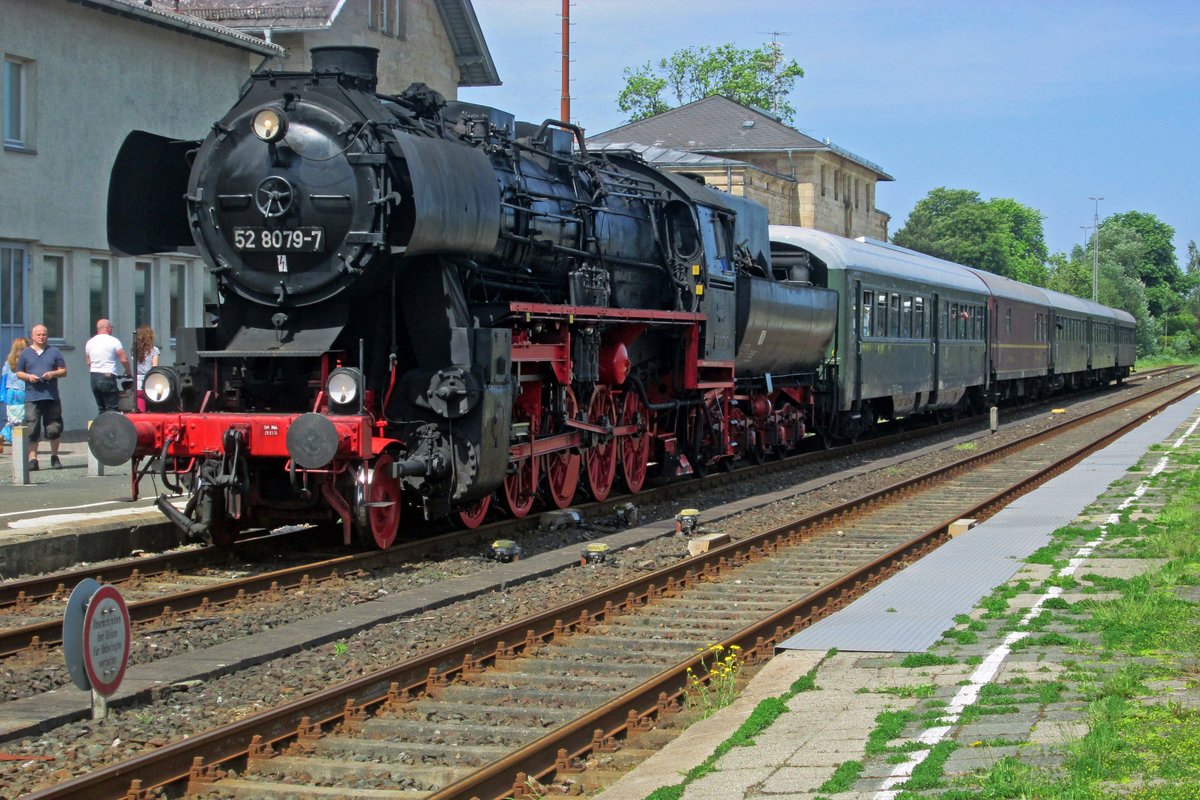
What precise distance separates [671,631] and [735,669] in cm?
109

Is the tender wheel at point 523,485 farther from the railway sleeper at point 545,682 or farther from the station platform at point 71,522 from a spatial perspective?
the railway sleeper at point 545,682

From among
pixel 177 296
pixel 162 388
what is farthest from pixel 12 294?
pixel 162 388

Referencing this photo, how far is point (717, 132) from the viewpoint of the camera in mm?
62031

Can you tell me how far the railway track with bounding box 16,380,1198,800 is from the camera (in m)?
5.57

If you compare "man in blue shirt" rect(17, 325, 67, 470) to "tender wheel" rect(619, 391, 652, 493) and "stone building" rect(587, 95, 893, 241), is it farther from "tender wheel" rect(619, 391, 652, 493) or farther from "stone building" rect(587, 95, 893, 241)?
"stone building" rect(587, 95, 893, 241)

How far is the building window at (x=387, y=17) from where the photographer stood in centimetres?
2994

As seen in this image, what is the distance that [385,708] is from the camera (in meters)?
6.66

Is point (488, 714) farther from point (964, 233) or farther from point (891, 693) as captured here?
point (964, 233)

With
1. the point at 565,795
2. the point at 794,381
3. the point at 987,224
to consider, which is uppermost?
the point at 987,224

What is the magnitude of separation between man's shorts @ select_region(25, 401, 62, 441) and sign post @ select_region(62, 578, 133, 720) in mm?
9544

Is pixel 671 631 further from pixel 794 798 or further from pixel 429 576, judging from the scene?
pixel 794 798

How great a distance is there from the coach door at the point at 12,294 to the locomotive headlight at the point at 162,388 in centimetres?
947

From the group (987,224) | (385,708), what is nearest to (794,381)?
(385,708)

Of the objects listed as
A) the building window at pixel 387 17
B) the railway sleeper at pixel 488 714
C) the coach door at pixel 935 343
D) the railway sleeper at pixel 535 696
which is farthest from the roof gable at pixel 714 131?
the railway sleeper at pixel 488 714
